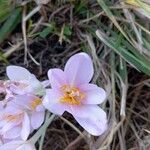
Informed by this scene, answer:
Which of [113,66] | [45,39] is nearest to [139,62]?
[113,66]

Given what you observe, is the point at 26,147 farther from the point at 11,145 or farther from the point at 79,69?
the point at 79,69

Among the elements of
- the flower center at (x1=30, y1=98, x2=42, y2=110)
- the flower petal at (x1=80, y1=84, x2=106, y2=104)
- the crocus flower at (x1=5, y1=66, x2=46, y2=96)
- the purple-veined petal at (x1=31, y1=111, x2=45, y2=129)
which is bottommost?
the purple-veined petal at (x1=31, y1=111, x2=45, y2=129)

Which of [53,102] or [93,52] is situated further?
[93,52]

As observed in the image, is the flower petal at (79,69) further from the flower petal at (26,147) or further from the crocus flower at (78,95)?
the flower petal at (26,147)

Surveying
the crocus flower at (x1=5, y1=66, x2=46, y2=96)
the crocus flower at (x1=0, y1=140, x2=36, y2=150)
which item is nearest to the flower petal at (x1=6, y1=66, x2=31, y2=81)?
the crocus flower at (x1=5, y1=66, x2=46, y2=96)

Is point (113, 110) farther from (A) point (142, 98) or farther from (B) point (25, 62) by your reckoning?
(B) point (25, 62)

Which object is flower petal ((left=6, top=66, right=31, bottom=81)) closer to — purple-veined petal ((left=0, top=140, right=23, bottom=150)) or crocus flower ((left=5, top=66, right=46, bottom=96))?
crocus flower ((left=5, top=66, right=46, bottom=96))

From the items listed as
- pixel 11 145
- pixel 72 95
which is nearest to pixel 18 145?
pixel 11 145
